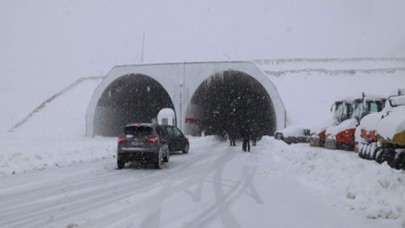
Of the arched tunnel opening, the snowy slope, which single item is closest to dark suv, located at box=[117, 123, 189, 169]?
the snowy slope

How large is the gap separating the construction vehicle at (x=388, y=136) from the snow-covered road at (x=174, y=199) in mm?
2029

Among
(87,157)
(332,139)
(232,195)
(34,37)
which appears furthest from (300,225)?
(34,37)

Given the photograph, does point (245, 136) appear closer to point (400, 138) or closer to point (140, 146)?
point (140, 146)

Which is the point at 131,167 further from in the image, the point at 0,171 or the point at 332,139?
the point at 332,139

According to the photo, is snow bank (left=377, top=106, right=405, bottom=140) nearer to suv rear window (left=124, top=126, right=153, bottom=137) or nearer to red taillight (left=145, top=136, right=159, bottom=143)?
red taillight (left=145, top=136, right=159, bottom=143)

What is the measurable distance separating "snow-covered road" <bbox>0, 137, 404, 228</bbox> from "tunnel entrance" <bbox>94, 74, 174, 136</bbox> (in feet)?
87.6

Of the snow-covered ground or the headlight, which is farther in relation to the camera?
the headlight

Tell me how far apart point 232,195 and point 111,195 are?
2839 mm

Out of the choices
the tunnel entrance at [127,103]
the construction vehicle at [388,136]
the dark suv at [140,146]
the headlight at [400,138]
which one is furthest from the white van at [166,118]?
the headlight at [400,138]

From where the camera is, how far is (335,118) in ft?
95.6

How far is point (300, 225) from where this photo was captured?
7.43 meters

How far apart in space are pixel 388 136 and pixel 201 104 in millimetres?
34042

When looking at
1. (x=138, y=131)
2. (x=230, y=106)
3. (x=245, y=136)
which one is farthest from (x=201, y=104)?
(x=138, y=131)

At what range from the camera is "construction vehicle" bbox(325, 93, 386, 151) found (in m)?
24.5
